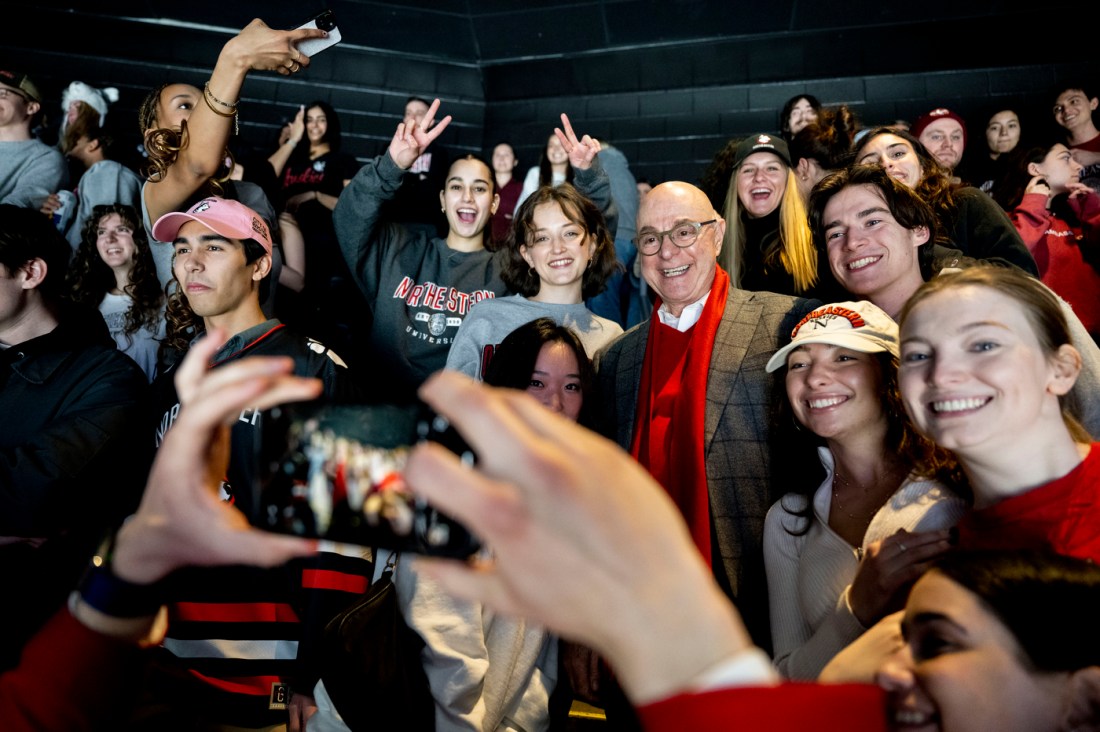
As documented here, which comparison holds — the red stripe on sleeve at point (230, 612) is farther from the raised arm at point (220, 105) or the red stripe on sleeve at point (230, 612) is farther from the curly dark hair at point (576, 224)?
the curly dark hair at point (576, 224)

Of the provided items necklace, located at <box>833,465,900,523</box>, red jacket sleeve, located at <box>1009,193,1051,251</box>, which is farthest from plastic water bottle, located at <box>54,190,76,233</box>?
red jacket sleeve, located at <box>1009,193,1051,251</box>

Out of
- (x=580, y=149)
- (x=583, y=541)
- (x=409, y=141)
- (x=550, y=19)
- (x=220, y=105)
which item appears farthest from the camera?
(x=550, y=19)

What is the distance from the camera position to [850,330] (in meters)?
1.88

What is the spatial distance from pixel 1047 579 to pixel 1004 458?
1.32 ft

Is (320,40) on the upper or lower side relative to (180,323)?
upper

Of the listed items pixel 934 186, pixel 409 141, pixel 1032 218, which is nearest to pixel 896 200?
pixel 934 186

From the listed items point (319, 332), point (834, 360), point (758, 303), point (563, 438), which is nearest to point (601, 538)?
point (563, 438)

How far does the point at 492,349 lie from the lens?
8.91 ft

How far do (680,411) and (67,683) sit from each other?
5.62ft

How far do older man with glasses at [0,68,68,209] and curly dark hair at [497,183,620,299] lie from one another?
8.24ft

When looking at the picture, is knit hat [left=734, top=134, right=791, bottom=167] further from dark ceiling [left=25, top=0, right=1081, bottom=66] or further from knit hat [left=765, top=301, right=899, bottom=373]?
dark ceiling [left=25, top=0, right=1081, bottom=66]

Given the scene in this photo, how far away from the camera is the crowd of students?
0.56 m

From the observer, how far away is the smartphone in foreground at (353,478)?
76 centimetres

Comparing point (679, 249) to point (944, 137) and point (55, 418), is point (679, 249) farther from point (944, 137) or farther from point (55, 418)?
point (944, 137)
